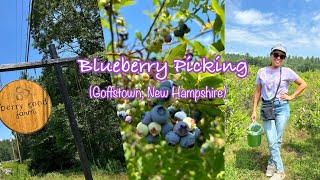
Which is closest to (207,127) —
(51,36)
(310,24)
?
(310,24)

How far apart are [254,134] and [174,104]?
66 centimetres

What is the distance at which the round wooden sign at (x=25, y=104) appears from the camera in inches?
59.4

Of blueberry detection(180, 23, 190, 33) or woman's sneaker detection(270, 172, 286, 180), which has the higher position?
blueberry detection(180, 23, 190, 33)

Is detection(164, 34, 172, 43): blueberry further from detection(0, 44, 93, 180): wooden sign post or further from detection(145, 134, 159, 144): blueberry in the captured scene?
detection(0, 44, 93, 180): wooden sign post

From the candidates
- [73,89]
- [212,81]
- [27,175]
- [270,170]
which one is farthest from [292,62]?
[27,175]

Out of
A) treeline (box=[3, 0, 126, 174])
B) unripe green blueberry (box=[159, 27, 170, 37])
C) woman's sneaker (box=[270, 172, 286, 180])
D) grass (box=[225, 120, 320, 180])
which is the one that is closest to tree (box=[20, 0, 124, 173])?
treeline (box=[3, 0, 126, 174])

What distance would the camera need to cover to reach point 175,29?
0.56 m

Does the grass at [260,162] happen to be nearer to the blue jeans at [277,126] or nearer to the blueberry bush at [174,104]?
the blue jeans at [277,126]

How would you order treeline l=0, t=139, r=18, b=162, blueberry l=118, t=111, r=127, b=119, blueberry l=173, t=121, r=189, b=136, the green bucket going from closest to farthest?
blueberry l=173, t=121, r=189, b=136 → blueberry l=118, t=111, r=127, b=119 → the green bucket → treeline l=0, t=139, r=18, b=162

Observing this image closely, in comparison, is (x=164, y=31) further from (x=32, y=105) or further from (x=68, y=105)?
(x=32, y=105)

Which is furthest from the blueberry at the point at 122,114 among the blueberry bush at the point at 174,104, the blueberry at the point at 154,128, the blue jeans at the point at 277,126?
the blue jeans at the point at 277,126

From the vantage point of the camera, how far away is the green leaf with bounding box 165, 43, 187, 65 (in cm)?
55

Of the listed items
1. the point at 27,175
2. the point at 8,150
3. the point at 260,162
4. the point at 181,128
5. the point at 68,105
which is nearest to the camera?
the point at 181,128

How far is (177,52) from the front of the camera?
55cm
